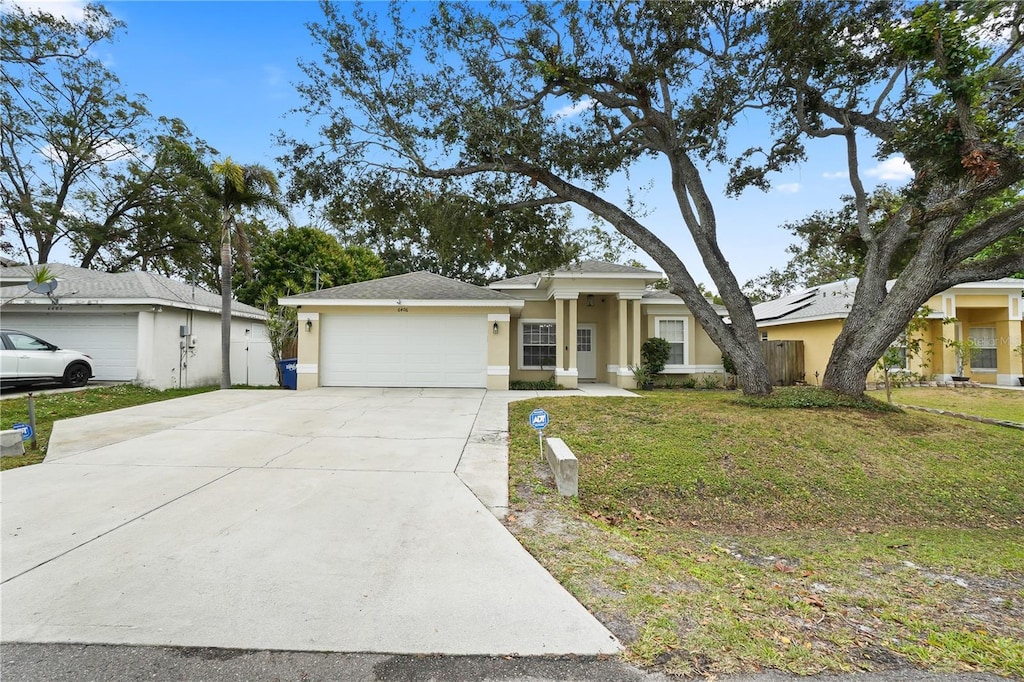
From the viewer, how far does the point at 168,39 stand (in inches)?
332

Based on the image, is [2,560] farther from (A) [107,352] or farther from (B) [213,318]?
(B) [213,318]

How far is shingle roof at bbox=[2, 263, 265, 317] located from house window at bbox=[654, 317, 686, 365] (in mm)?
14840

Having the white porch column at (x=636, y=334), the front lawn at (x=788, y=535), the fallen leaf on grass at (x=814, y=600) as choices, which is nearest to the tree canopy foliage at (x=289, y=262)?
the white porch column at (x=636, y=334)

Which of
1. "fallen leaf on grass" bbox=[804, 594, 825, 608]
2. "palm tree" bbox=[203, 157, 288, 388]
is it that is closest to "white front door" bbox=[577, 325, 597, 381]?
"palm tree" bbox=[203, 157, 288, 388]

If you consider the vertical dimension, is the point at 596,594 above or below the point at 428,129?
below

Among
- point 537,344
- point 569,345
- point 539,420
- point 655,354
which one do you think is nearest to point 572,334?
point 569,345

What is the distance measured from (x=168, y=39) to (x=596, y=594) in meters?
11.3

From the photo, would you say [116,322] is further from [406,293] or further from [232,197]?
[406,293]

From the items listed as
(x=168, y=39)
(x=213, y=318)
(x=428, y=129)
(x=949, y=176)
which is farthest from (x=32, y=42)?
(x=949, y=176)

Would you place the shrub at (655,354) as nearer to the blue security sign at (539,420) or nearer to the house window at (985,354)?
the blue security sign at (539,420)

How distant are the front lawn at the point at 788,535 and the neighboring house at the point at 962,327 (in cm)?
793

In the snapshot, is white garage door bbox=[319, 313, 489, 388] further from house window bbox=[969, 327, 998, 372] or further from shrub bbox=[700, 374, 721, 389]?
house window bbox=[969, 327, 998, 372]

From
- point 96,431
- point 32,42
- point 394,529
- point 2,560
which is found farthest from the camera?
point 32,42

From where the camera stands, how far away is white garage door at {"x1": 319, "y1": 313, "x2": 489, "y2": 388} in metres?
13.3
